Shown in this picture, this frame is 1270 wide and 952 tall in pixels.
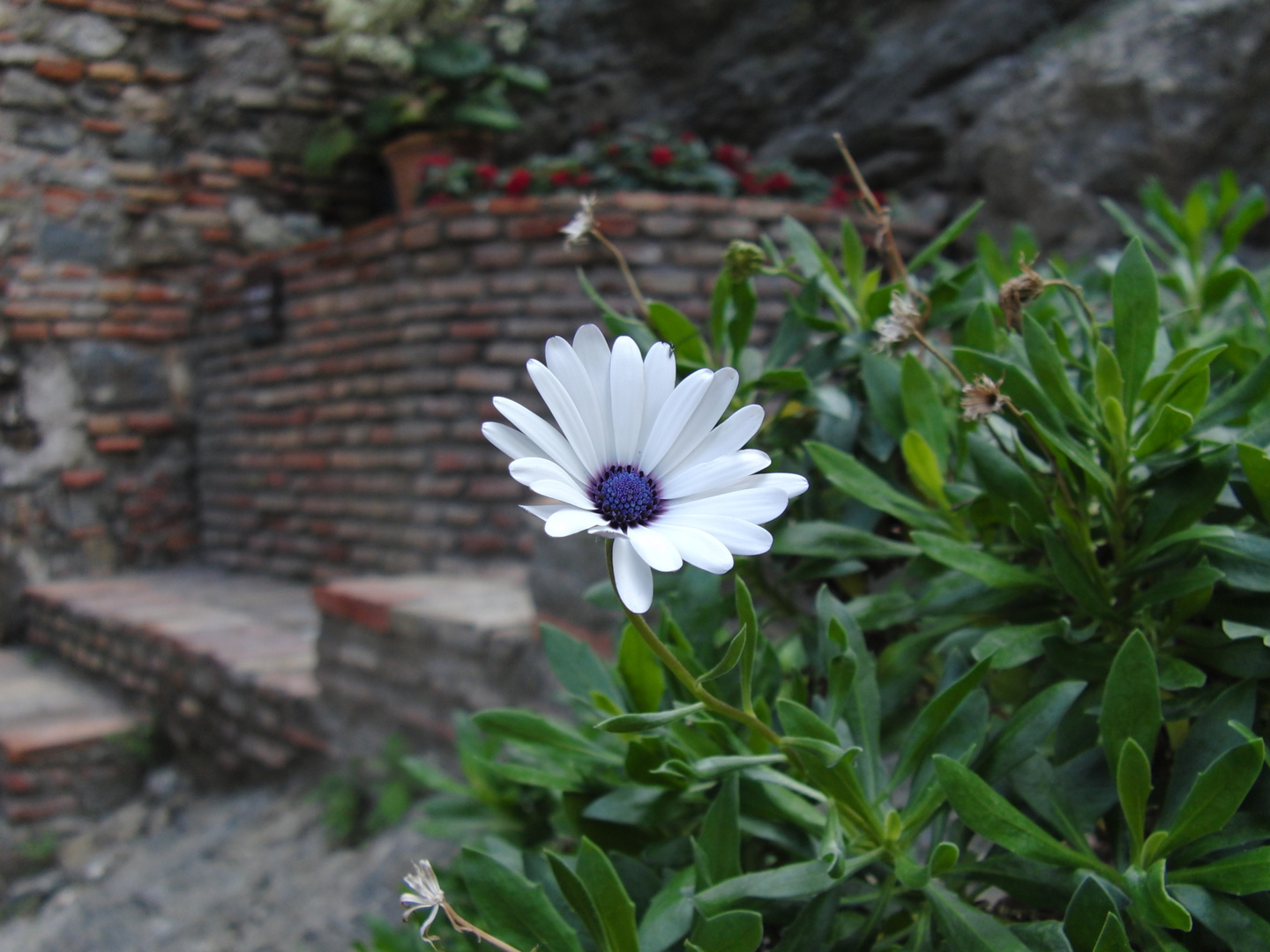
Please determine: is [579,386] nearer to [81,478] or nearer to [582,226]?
[582,226]

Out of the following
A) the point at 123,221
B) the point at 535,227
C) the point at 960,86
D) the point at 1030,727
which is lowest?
the point at 1030,727

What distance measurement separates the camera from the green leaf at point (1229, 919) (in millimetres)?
500

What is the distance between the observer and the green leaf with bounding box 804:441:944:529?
2.27ft

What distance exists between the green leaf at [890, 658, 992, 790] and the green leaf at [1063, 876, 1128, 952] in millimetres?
123

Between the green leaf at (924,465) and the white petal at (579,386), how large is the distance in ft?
1.01

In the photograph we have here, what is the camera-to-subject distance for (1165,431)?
0.60 metres

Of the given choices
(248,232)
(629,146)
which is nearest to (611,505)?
(629,146)

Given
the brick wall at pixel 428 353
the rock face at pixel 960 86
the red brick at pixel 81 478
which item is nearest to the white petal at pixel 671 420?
the brick wall at pixel 428 353

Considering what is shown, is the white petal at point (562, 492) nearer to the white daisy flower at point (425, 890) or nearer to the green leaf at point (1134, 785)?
the white daisy flower at point (425, 890)

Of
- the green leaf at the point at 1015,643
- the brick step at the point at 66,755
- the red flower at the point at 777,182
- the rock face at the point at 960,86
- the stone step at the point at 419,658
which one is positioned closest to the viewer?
the green leaf at the point at 1015,643

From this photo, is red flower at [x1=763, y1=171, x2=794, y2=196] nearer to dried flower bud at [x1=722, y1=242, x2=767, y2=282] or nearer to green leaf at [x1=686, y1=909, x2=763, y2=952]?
dried flower bud at [x1=722, y1=242, x2=767, y2=282]

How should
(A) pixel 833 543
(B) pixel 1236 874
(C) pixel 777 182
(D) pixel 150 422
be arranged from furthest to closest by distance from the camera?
(D) pixel 150 422 < (C) pixel 777 182 < (A) pixel 833 543 < (B) pixel 1236 874

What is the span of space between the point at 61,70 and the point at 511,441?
179 inches

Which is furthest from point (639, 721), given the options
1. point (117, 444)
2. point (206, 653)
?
point (117, 444)
